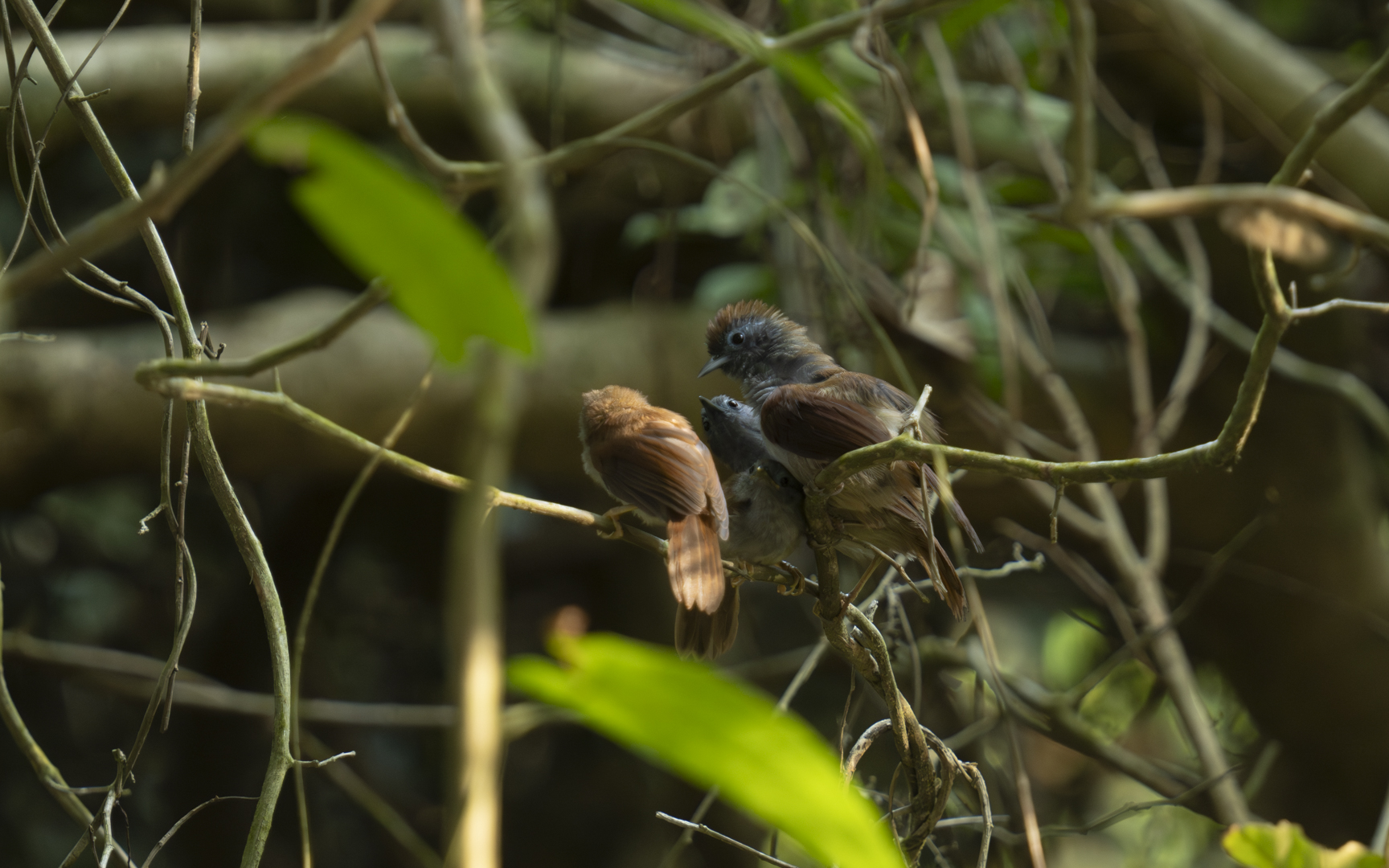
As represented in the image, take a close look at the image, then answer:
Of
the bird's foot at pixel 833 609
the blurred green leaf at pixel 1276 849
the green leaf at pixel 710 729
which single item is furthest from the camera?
the bird's foot at pixel 833 609

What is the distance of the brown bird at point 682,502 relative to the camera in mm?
1307

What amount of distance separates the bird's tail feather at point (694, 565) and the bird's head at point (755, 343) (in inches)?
24.0

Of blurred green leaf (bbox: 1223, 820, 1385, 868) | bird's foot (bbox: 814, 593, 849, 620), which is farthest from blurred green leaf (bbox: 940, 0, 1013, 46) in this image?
blurred green leaf (bbox: 1223, 820, 1385, 868)

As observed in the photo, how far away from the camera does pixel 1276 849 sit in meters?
0.76

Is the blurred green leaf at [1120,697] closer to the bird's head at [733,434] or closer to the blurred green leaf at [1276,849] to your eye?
the bird's head at [733,434]

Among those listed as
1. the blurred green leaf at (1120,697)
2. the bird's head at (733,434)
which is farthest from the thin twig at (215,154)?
the blurred green leaf at (1120,697)

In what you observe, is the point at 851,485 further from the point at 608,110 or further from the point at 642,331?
the point at 608,110

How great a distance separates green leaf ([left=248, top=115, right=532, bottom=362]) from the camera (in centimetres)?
37

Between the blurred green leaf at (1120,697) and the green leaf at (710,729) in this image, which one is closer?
the green leaf at (710,729)

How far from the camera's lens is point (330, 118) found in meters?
3.49

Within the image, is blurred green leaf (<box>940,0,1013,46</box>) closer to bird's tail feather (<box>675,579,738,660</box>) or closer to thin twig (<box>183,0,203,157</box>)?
bird's tail feather (<box>675,579,738,660</box>)

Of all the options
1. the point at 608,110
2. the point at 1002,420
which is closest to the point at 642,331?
the point at 608,110

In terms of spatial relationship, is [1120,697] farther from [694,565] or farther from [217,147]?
[217,147]

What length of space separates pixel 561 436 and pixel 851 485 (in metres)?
1.94
